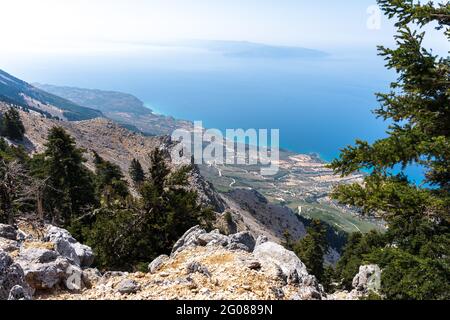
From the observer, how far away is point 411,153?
12094mm

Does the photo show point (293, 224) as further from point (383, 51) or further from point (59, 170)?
point (383, 51)

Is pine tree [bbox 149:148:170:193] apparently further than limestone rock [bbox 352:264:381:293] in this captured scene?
Yes

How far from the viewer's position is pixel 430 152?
38.1 feet

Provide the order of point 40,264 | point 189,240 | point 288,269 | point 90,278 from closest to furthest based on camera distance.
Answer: point 40,264, point 288,269, point 90,278, point 189,240

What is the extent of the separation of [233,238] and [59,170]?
2676cm

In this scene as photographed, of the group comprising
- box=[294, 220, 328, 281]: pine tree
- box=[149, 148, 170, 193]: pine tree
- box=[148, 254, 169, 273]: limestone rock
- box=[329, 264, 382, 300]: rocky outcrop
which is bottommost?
box=[294, 220, 328, 281]: pine tree

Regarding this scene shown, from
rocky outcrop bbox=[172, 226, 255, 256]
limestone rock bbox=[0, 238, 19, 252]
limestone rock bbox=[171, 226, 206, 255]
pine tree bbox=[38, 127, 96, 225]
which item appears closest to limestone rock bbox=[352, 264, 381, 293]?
rocky outcrop bbox=[172, 226, 255, 256]

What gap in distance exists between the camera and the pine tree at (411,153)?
11.9 m

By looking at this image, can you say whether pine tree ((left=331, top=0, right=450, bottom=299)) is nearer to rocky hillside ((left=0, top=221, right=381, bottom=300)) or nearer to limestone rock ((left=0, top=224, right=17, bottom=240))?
rocky hillside ((left=0, top=221, right=381, bottom=300))

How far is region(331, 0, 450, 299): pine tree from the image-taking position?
39.2 feet

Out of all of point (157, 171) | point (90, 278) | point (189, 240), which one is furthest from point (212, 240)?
point (157, 171)

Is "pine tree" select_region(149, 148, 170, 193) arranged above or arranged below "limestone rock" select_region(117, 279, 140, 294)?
above

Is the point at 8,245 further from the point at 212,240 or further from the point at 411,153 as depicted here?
the point at 411,153

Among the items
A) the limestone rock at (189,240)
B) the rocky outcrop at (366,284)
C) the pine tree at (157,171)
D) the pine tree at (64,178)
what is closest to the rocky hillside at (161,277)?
the limestone rock at (189,240)
